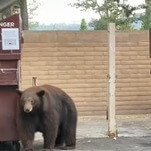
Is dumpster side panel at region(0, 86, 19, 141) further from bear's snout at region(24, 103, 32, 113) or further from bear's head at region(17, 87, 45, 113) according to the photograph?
bear's snout at region(24, 103, 32, 113)

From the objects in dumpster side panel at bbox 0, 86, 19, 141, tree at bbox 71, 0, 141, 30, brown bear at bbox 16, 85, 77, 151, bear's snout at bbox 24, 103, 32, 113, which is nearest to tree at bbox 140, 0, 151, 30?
tree at bbox 71, 0, 141, 30

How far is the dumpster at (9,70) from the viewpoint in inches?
356

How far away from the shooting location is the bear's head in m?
8.75

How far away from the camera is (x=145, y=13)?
26906 mm

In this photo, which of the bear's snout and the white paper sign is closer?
the bear's snout

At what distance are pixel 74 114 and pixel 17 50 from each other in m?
1.83

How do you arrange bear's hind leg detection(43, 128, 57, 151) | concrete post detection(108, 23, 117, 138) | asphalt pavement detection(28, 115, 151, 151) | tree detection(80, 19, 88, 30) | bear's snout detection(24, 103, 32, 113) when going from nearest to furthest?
bear's snout detection(24, 103, 32, 113) → bear's hind leg detection(43, 128, 57, 151) → asphalt pavement detection(28, 115, 151, 151) → concrete post detection(108, 23, 117, 138) → tree detection(80, 19, 88, 30)

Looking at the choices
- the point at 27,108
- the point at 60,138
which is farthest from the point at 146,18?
the point at 27,108

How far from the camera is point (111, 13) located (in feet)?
93.4

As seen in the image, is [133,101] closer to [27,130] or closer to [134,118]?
[134,118]

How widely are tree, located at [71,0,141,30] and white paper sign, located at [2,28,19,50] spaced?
573 inches

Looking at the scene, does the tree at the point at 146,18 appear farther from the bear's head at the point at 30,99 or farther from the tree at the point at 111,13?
the bear's head at the point at 30,99

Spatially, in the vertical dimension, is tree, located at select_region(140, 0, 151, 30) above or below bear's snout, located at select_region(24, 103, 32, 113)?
above

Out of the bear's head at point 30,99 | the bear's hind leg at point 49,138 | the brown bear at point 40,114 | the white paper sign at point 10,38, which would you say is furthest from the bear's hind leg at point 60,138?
the white paper sign at point 10,38
